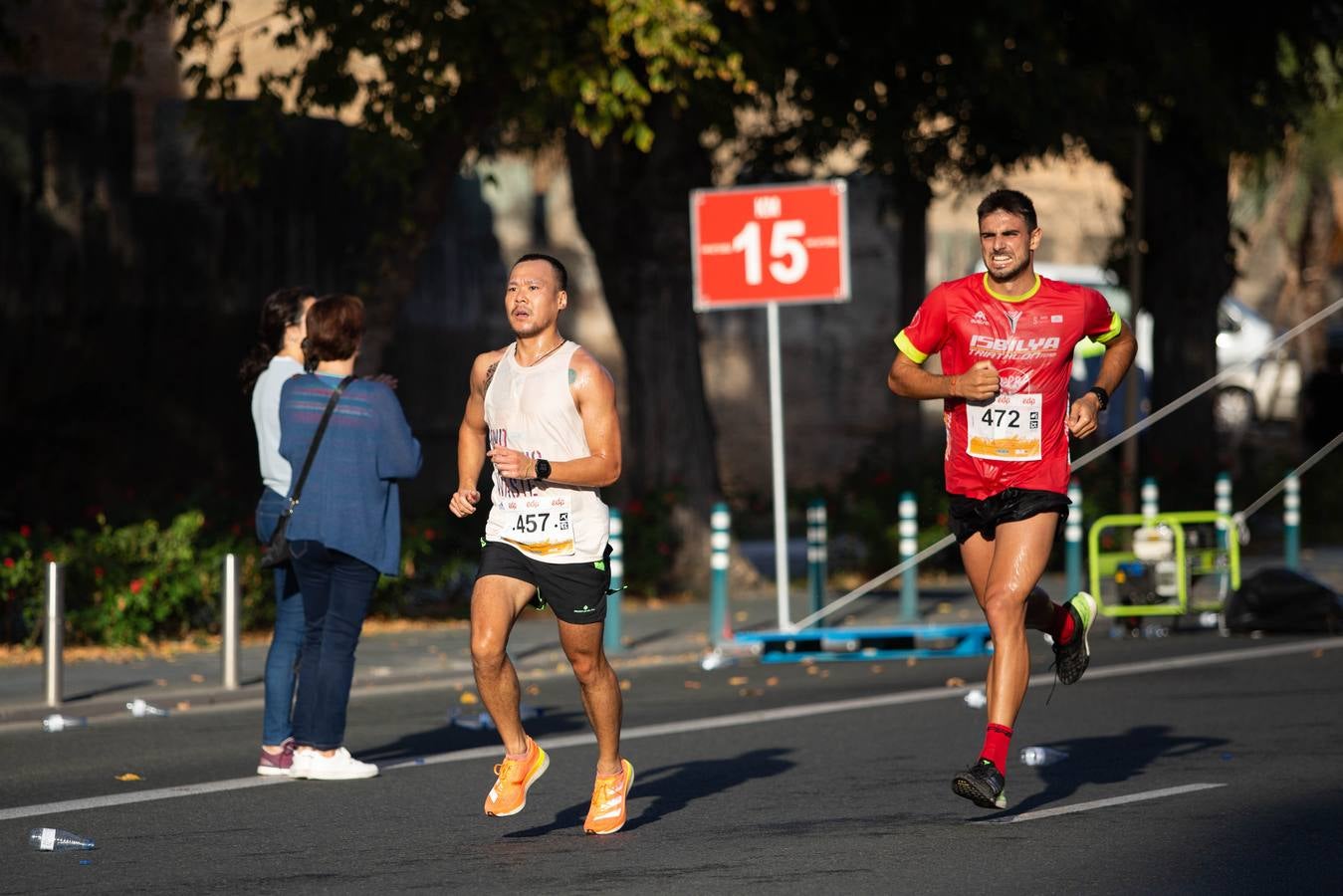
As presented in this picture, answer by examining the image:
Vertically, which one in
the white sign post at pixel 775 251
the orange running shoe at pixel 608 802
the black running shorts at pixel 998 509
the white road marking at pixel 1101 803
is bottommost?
the white road marking at pixel 1101 803

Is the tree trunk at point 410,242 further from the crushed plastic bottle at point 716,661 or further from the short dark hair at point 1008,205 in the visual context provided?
the short dark hair at point 1008,205

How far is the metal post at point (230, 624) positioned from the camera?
13461 millimetres

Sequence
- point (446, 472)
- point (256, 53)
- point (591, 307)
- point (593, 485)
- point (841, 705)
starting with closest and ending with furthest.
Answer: point (593, 485), point (841, 705), point (446, 472), point (591, 307), point (256, 53)

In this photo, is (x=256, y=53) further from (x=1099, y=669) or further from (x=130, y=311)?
(x=1099, y=669)

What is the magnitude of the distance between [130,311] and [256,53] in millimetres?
17201

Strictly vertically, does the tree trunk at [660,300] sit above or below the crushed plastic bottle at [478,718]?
above

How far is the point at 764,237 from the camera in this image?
1577cm

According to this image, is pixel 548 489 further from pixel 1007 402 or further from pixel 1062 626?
pixel 1062 626

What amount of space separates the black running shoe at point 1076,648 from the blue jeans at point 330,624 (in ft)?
9.04

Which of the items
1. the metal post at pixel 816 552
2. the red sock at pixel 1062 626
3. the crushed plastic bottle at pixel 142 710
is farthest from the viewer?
the metal post at pixel 816 552

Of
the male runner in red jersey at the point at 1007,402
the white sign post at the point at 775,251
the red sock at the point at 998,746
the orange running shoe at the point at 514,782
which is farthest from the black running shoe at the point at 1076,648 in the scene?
the white sign post at the point at 775,251

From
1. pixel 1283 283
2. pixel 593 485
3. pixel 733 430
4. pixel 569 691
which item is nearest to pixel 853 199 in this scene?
pixel 733 430

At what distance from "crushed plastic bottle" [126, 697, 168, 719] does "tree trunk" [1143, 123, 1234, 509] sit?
45.7 feet

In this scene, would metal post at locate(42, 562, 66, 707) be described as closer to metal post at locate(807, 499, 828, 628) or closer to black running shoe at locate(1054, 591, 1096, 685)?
black running shoe at locate(1054, 591, 1096, 685)
